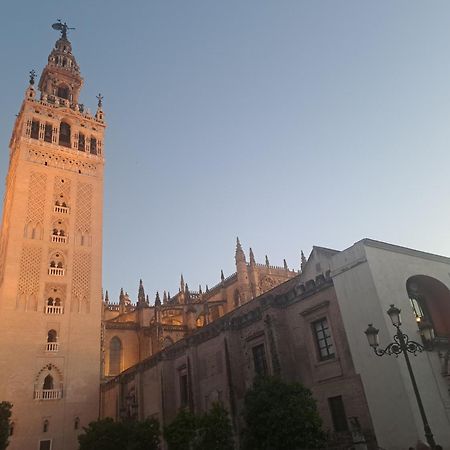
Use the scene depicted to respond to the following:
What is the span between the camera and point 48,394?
2722 centimetres

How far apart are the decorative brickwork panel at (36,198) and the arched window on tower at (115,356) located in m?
12.3

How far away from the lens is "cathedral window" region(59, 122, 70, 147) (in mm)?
35841

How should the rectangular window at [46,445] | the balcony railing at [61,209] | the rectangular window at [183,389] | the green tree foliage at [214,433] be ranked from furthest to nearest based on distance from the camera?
the balcony railing at [61,209], the rectangular window at [46,445], the rectangular window at [183,389], the green tree foliage at [214,433]

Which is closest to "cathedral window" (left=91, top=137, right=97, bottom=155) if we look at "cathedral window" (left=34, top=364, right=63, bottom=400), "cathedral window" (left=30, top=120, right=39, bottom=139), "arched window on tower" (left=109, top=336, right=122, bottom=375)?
"cathedral window" (left=30, top=120, right=39, bottom=139)

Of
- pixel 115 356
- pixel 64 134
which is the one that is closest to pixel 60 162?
pixel 64 134

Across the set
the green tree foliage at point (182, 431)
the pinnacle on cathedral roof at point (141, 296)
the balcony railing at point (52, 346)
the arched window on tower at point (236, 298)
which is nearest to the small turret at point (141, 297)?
the pinnacle on cathedral roof at point (141, 296)

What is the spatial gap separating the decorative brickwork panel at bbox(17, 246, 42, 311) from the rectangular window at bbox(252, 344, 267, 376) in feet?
52.1

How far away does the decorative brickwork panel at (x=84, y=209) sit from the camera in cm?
3297

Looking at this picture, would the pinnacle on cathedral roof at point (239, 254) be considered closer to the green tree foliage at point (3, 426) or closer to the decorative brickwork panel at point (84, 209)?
the decorative brickwork panel at point (84, 209)

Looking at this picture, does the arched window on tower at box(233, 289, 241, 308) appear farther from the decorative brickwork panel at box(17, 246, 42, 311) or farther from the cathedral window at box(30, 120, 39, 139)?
the cathedral window at box(30, 120, 39, 139)

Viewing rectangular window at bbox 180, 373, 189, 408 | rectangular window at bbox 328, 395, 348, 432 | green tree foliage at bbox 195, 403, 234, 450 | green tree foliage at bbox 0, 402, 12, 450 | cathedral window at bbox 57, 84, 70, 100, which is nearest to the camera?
rectangular window at bbox 328, 395, 348, 432

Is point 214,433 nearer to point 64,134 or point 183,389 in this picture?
point 183,389

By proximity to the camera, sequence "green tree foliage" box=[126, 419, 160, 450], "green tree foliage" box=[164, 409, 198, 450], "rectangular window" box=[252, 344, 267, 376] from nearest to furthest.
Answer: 1. "green tree foliage" box=[164, 409, 198, 450]
2. "green tree foliage" box=[126, 419, 160, 450]
3. "rectangular window" box=[252, 344, 267, 376]

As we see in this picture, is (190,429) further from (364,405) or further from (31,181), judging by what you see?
(31,181)
